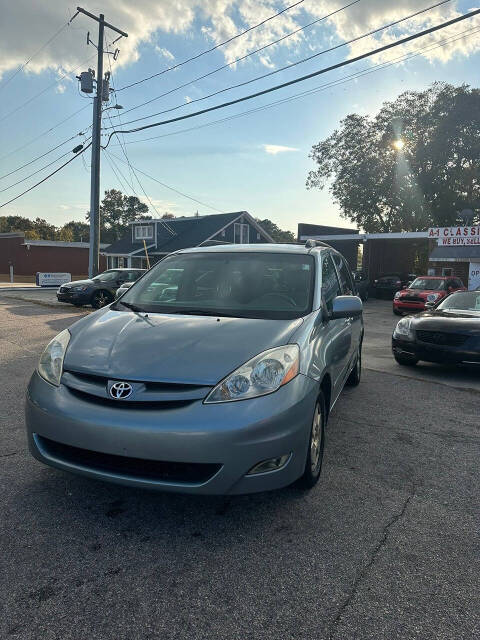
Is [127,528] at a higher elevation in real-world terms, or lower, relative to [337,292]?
lower

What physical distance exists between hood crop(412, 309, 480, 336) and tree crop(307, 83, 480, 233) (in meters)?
32.6

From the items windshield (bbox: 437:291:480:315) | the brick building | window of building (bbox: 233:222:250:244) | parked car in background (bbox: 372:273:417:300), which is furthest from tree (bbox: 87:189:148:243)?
windshield (bbox: 437:291:480:315)

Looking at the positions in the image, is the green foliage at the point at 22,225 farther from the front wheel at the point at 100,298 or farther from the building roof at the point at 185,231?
the front wheel at the point at 100,298

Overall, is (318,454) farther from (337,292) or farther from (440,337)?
(440,337)

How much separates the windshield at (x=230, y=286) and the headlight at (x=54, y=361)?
712mm

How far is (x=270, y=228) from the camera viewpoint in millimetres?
87875

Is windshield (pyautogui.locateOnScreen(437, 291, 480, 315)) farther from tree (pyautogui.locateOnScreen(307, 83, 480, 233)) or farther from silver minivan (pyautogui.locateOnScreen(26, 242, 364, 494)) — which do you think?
tree (pyautogui.locateOnScreen(307, 83, 480, 233))

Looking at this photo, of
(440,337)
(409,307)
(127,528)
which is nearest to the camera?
(127,528)

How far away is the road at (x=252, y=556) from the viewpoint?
1960 mm

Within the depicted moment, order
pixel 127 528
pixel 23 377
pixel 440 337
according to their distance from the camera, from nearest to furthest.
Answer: pixel 127 528, pixel 23 377, pixel 440 337

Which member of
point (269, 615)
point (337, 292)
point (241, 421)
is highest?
point (337, 292)

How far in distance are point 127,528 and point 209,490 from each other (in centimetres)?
59

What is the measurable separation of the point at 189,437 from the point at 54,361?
3.84 ft

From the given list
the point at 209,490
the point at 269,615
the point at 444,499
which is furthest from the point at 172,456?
the point at 444,499
